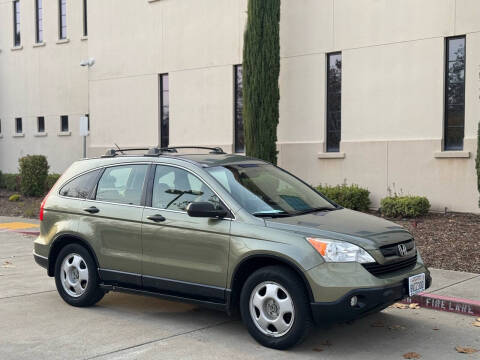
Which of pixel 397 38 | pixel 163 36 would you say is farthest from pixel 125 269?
pixel 163 36

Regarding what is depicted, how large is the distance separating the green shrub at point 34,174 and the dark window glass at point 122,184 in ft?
46.9

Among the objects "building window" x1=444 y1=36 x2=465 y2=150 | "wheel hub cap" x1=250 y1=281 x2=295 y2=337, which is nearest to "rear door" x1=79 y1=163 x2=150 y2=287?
"wheel hub cap" x1=250 y1=281 x2=295 y2=337

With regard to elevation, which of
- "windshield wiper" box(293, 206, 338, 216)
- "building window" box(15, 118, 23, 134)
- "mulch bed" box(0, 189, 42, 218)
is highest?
"building window" box(15, 118, 23, 134)

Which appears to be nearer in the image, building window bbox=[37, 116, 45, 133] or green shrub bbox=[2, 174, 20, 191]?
green shrub bbox=[2, 174, 20, 191]

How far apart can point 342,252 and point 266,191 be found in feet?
4.13

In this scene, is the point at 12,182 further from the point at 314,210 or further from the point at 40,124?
the point at 314,210

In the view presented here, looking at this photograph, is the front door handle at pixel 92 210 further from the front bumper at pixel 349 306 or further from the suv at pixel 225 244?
the front bumper at pixel 349 306

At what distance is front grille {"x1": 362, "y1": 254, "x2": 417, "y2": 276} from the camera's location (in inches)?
213

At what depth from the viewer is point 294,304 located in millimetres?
5371

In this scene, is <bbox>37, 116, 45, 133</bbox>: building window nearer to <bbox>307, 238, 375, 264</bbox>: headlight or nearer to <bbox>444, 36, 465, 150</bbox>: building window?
<bbox>444, 36, 465, 150</bbox>: building window

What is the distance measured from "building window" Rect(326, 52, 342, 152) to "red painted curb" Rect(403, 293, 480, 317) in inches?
317

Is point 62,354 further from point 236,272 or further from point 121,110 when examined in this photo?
point 121,110

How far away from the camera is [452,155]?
501 inches

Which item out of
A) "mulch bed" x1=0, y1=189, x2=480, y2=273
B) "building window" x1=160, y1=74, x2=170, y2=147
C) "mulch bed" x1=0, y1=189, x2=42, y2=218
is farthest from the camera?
"building window" x1=160, y1=74, x2=170, y2=147
